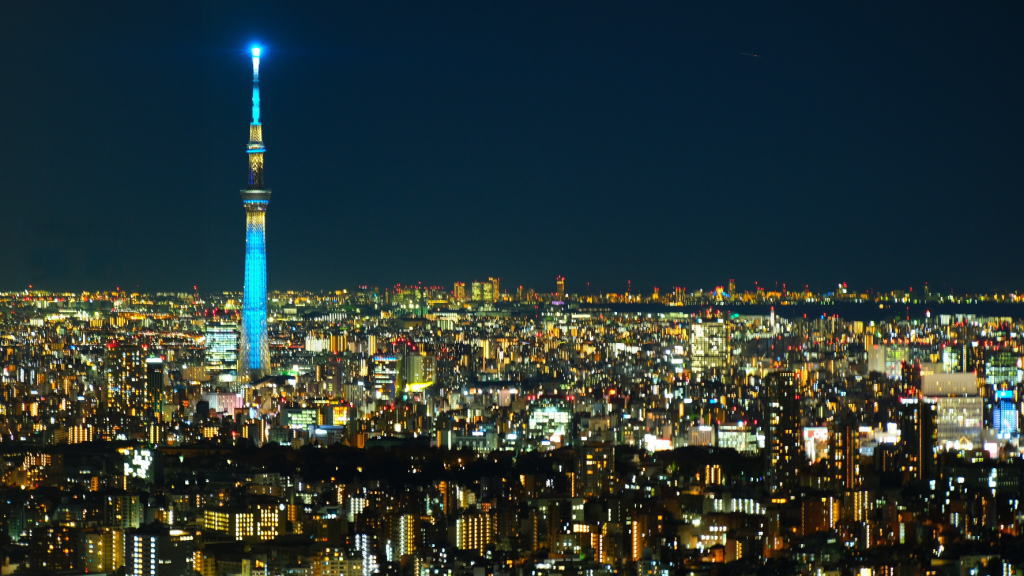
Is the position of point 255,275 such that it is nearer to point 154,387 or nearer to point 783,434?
point 154,387

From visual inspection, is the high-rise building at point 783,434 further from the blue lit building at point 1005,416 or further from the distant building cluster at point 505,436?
the blue lit building at point 1005,416

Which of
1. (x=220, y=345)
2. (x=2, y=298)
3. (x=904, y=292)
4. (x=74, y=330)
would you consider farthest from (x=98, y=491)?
(x=904, y=292)

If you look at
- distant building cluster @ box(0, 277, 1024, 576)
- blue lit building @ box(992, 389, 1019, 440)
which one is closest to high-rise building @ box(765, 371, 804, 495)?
distant building cluster @ box(0, 277, 1024, 576)

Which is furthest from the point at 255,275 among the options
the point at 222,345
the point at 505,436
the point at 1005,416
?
the point at 1005,416

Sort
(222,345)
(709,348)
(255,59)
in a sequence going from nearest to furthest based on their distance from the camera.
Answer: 1. (255,59)
2. (222,345)
3. (709,348)

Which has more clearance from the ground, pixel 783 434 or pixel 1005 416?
pixel 1005 416

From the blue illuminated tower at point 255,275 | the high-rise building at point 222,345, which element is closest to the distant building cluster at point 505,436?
the high-rise building at point 222,345

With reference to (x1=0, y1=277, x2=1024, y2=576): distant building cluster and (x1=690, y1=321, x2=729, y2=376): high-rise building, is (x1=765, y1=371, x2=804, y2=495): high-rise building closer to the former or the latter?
(x1=0, y1=277, x2=1024, y2=576): distant building cluster
